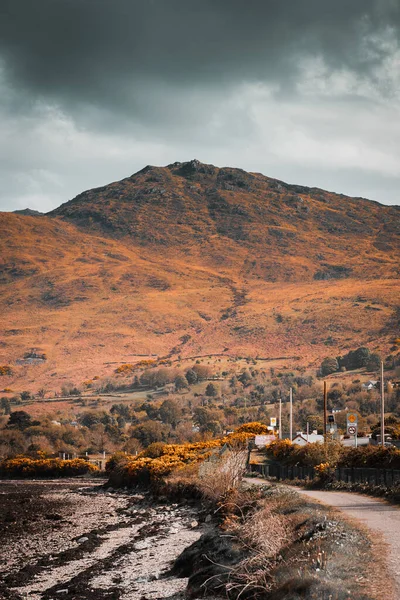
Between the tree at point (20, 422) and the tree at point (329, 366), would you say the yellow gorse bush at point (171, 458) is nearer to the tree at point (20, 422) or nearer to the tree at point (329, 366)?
the tree at point (20, 422)

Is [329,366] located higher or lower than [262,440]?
higher

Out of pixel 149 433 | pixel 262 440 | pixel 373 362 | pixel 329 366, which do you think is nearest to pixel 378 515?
pixel 262 440

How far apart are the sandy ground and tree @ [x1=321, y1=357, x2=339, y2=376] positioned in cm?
13619

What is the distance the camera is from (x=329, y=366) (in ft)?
633

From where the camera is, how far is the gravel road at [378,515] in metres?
16.2

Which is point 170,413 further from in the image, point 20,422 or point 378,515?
point 378,515

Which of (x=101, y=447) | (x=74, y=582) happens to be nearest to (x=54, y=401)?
(x=101, y=447)

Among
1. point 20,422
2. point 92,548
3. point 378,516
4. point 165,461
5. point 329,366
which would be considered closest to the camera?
point 378,516

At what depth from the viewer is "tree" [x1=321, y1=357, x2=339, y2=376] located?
192 metres

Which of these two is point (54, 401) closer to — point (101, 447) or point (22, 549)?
point (101, 447)

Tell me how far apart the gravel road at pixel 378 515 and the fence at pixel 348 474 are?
141 cm

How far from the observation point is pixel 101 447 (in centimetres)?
13350

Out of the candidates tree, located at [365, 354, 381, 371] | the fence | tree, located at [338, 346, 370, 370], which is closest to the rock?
the fence

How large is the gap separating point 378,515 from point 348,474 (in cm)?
1615
